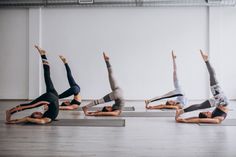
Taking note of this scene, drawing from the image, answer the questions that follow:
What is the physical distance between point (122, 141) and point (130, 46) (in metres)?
7.56

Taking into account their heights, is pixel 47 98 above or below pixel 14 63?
below

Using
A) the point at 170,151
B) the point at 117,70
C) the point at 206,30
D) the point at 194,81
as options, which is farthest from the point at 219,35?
the point at 170,151

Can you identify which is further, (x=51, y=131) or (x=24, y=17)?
(x=24, y=17)

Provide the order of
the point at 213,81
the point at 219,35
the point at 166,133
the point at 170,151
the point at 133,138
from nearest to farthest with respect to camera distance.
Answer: the point at 170,151
the point at 133,138
the point at 166,133
the point at 213,81
the point at 219,35

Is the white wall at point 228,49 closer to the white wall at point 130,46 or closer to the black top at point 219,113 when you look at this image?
the white wall at point 130,46

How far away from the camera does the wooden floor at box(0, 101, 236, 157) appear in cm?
338

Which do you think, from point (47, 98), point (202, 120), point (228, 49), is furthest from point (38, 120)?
point (228, 49)

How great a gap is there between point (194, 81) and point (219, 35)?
171cm

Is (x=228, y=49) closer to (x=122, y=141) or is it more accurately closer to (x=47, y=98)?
(x=47, y=98)

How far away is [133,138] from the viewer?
4.24m

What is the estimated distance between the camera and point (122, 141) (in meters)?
4.01

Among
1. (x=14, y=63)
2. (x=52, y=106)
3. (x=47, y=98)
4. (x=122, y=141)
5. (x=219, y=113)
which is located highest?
(x=14, y=63)

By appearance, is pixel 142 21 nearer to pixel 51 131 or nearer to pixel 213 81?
pixel 213 81

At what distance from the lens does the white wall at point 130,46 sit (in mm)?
11234
